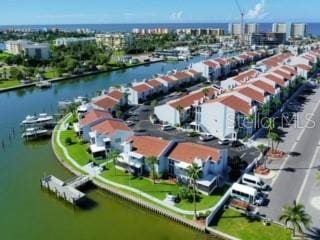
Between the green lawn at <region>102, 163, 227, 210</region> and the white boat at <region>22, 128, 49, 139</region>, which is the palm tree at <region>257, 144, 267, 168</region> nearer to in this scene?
the green lawn at <region>102, 163, 227, 210</region>

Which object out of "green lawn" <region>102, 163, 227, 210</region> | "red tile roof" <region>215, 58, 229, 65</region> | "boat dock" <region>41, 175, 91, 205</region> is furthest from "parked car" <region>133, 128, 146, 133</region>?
"red tile roof" <region>215, 58, 229, 65</region>

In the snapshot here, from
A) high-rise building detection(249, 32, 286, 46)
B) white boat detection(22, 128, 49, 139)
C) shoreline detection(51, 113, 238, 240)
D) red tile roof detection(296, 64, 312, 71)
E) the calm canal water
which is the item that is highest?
high-rise building detection(249, 32, 286, 46)

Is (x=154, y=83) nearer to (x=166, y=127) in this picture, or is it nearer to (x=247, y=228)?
(x=166, y=127)

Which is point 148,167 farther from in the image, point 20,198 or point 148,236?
point 20,198

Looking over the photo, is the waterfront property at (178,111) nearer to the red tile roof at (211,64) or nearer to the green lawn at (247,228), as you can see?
the green lawn at (247,228)

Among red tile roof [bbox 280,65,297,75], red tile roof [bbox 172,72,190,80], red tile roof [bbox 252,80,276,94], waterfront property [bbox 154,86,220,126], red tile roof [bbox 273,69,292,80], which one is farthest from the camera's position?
red tile roof [bbox 172,72,190,80]
